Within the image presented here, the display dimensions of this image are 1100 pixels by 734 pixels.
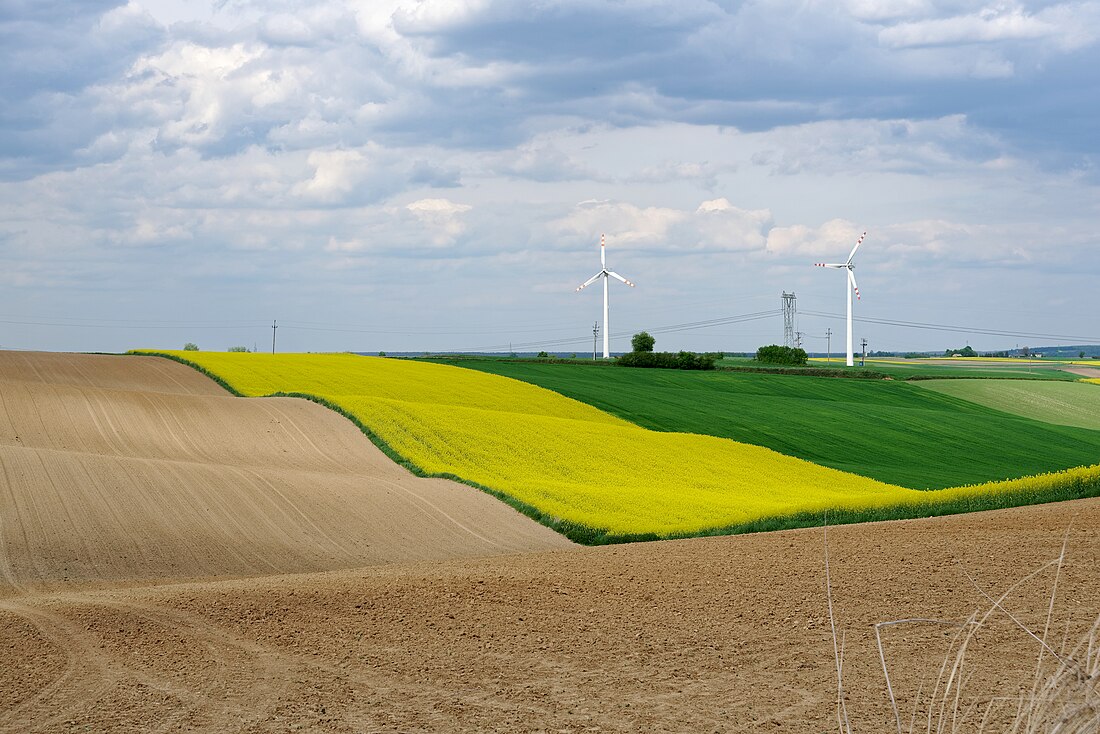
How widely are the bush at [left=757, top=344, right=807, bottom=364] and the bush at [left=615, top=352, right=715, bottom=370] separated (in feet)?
100

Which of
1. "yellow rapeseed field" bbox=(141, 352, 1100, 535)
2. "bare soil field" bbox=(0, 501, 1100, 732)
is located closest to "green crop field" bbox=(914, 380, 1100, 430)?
"yellow rapeseed field" bbox=(141, 352, 1100, 535)

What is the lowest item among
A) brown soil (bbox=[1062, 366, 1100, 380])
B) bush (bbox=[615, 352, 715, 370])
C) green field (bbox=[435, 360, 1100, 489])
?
green field (bbox=[435, 360, 1100, 489])

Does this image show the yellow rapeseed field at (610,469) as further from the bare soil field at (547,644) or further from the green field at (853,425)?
the bare soil field at (547,644)

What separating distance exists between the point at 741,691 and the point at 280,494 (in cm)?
2015

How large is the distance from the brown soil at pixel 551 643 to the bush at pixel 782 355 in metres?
114

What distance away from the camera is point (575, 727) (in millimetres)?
9359

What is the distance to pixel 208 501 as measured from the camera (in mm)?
26547

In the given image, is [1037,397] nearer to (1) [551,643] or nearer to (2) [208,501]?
(2) [208,501]

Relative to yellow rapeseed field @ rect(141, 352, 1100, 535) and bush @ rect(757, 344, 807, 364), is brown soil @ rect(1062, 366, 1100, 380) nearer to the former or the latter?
bush @ rect(757, 344, 807, 364)

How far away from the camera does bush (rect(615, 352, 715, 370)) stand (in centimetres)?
10119

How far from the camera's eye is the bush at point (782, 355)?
428 ft

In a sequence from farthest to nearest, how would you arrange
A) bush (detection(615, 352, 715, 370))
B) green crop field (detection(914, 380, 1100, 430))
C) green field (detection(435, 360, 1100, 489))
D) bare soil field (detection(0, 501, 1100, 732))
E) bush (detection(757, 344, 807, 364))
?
bush (detection(757, 344, 807, 364))
bush (detection(615, 352, 715, 370))
green crop field (detection(914, 380, 1100, 430))
green field (detection(435, 360, 1100, 489))
bare soil field (detection(0, 501, 1100, 732))

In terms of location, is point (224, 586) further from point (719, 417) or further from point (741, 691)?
point (719, 417)

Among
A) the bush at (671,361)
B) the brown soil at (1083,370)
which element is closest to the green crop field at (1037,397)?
the bush at (671,361)
